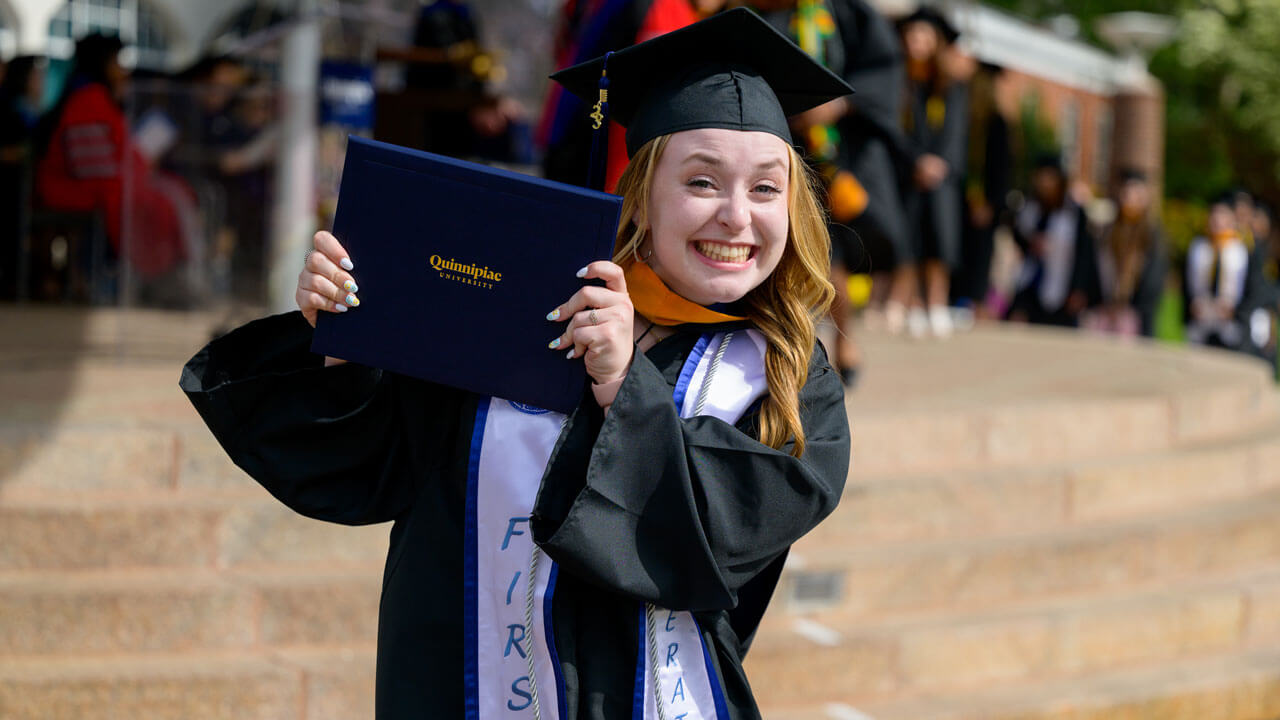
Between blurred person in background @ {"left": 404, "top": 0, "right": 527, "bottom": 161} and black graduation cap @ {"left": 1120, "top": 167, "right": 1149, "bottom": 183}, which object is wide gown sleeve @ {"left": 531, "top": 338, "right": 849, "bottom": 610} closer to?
blurred person in background @ {"left": 404, "top": 0, "right": 527, "bottom": 161}

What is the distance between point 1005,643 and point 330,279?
11.3 feet

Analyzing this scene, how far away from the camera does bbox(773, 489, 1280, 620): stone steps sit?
15.6 ft

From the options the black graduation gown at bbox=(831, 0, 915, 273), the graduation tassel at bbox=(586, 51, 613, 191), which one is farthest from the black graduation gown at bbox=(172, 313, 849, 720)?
the black graduation gown at bbox=(831, 0, 915, 273)

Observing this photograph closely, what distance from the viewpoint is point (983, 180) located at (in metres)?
→ 11.2

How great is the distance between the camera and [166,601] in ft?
13.1

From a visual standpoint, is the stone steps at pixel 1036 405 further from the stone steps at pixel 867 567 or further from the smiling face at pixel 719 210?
the smiling face at pixel 719 210

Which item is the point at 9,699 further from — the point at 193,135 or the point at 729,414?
the point at 193,135

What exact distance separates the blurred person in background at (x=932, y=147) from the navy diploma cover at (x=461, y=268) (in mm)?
6363

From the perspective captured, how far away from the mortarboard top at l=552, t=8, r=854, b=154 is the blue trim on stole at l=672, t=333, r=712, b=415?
32 centimetres

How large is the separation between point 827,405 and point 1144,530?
3849 millimetres

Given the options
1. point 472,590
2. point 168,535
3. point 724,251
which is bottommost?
point 168,535

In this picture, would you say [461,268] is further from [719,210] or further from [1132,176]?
[1132,176]

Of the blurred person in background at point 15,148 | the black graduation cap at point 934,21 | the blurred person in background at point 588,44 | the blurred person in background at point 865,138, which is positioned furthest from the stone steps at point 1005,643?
the blurred person in background at point 15,148

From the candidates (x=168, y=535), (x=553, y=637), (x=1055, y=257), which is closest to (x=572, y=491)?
(x=553, y=637)
